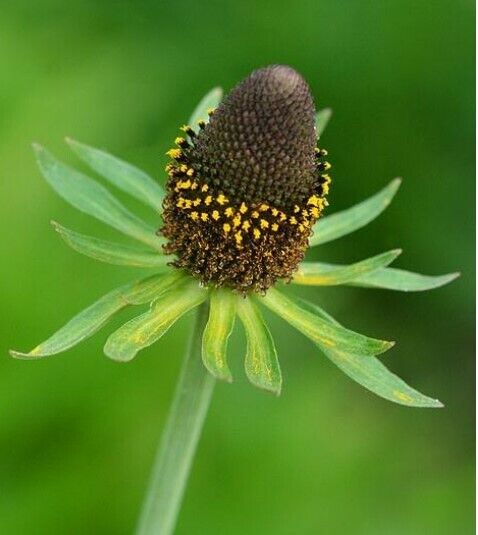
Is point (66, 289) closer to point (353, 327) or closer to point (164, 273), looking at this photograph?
point (353, 327)

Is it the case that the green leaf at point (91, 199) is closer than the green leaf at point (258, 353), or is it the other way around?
the green leaf at point (258, 353)

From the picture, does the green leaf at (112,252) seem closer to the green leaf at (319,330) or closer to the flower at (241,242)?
the flower at (241,242)

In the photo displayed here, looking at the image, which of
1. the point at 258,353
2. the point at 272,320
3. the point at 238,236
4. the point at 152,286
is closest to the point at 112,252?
the point at 152,286

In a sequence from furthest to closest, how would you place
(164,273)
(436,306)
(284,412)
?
(436,306)
(284,412)
(164,273)

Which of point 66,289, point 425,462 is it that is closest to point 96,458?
point 66,289

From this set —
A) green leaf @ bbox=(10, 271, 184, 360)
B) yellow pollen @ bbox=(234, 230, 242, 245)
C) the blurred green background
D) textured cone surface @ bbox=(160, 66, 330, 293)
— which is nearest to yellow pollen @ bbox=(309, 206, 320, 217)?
textured cone surface @ bbox=(160, 66, 330, 293)

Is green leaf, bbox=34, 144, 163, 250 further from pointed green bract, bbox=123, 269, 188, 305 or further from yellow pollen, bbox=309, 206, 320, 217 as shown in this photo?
yellow pollen, bbox=309, 206, 320, 217

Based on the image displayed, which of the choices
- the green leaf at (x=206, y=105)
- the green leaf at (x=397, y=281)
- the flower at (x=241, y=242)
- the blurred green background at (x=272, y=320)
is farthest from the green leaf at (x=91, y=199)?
the blurred green background at (x=272, y=320)
